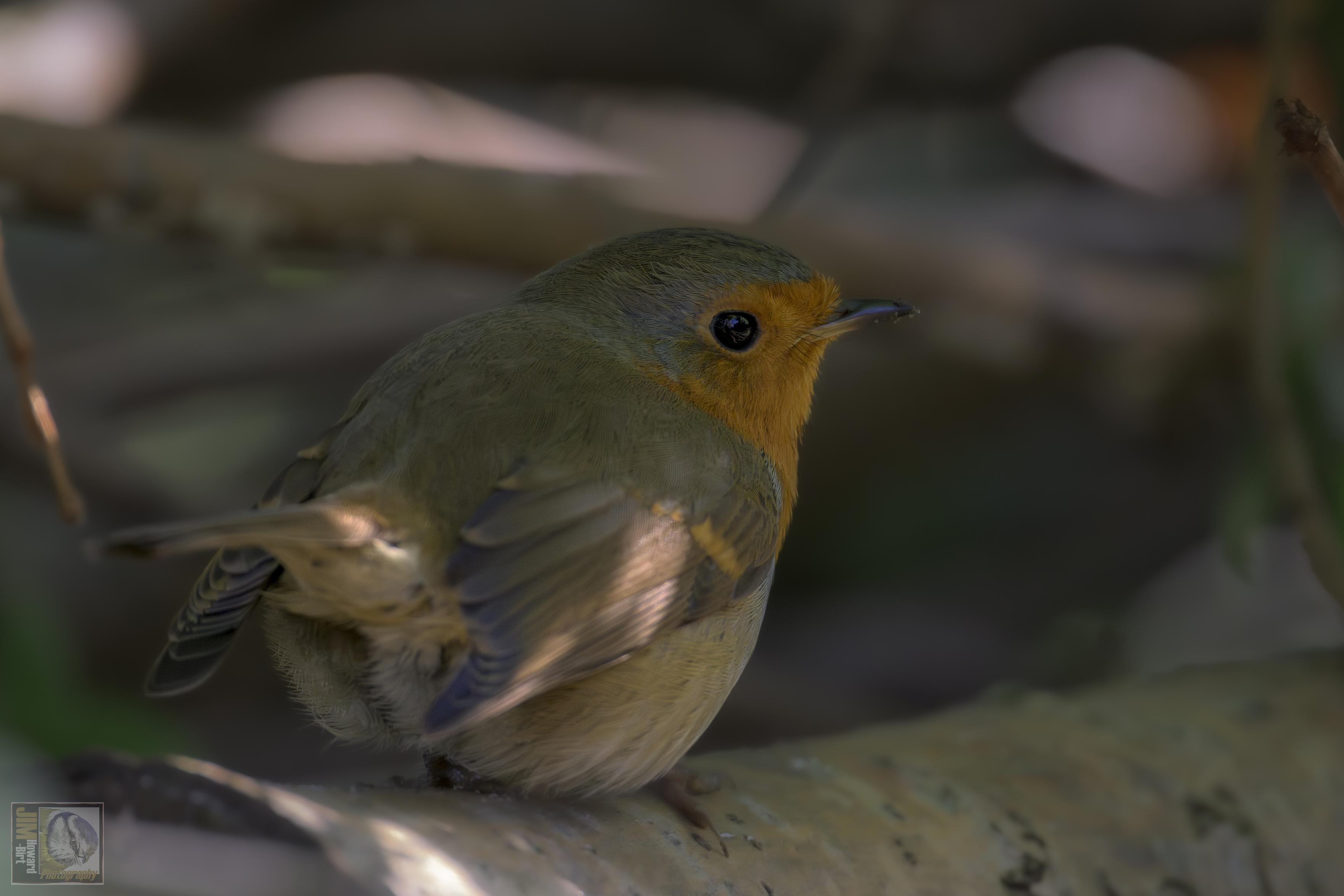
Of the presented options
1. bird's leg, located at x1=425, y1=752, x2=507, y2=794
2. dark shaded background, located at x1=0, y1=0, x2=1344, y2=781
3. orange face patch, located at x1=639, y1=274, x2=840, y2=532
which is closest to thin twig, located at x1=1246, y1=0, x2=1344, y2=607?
dark shaded background, located at x1=0, y1=0, x2=1344, y2=781

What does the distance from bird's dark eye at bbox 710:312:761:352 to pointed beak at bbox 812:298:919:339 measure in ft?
0.56

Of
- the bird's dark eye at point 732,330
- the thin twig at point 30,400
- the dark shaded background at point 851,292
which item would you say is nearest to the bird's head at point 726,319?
the bird's dark eye at point 732,330

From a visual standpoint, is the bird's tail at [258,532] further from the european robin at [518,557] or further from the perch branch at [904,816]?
the perch branch at [904,816]

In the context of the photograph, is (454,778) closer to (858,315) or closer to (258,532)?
(258,532)

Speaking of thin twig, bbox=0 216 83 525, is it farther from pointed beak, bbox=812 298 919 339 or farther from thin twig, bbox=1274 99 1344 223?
thin twig, bbox=1274 99 1344 223

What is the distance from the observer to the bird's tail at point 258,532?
5.42ft

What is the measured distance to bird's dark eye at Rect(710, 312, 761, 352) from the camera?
2.73 metres

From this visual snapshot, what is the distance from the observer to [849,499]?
5449 mm

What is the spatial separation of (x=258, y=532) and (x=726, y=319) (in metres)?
1.23

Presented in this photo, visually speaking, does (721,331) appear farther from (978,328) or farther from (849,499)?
(849,499)

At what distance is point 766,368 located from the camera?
276 centimetres

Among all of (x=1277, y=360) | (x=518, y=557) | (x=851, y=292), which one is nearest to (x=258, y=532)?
(x=518, y=557)

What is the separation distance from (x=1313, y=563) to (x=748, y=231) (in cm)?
210

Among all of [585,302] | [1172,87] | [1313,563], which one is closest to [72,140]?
[585,302]
